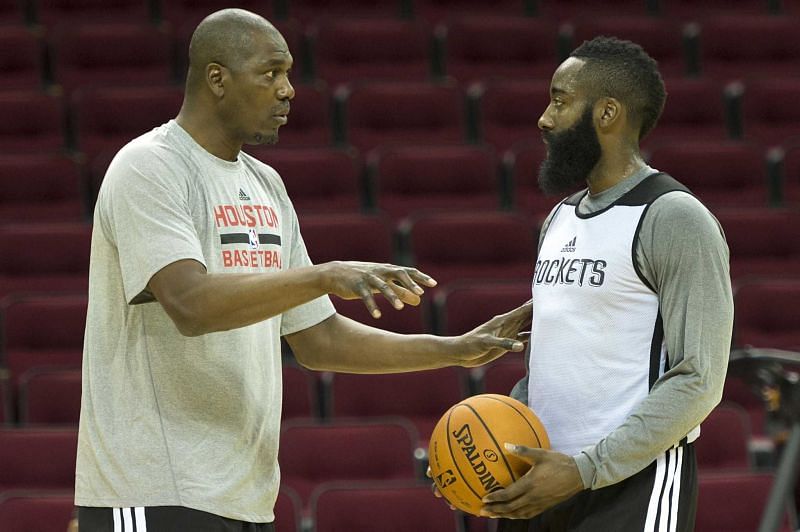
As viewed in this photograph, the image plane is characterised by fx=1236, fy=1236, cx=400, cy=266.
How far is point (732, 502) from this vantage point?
4.77 metres

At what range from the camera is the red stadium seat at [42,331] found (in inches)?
230

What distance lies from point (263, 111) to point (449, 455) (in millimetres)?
917

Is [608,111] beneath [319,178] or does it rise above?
above

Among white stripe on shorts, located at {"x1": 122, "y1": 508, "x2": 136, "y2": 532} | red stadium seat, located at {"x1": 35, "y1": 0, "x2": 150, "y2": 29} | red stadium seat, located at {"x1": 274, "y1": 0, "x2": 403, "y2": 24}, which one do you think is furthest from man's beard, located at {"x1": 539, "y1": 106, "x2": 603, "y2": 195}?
red stadium seat, located at {"x1": 35, "y1": 0, "x2": 150, "y2": 29}

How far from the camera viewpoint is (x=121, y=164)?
9.09 ft

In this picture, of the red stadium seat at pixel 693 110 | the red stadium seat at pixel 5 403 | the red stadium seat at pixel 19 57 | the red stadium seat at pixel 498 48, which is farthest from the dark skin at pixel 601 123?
the red stadium seat at pixel 19 57

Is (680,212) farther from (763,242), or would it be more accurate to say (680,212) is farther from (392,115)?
(392,115)

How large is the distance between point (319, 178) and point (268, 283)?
4.26m

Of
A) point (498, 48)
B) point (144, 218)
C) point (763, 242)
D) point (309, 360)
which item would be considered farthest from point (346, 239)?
point (144, 218)

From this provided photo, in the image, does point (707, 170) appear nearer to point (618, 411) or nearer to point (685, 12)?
point (685, 12)

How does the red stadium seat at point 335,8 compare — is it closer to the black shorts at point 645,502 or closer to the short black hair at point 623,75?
the short black hair at point 623,75

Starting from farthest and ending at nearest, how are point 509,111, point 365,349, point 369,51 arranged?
1. point 369,51
2. point 509,111
3. point 365,349

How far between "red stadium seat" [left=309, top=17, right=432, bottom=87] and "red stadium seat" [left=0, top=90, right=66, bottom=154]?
66.8 inches

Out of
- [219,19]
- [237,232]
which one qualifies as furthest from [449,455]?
[219,19]
